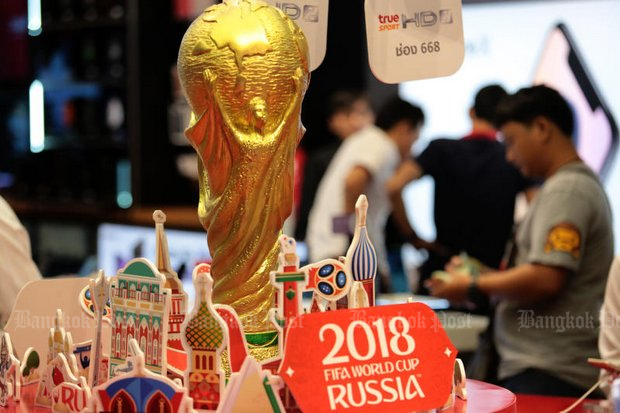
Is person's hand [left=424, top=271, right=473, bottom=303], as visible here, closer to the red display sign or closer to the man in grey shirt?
the man in grey shirt

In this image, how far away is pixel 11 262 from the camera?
225 centimetres

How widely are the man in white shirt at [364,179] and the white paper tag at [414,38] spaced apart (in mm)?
2652

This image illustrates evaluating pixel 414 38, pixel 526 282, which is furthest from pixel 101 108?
pixel 414 38

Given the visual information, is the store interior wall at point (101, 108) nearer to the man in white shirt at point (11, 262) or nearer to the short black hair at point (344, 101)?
the short black hair at point (344, 101)

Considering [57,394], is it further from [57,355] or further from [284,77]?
[284,77]

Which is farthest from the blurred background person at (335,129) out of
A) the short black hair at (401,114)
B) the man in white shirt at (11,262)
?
the man in white shirt at (11,262)

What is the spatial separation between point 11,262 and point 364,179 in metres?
2.45

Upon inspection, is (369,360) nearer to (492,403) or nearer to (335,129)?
(492,403)

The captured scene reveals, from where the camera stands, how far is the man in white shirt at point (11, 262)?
2.22m

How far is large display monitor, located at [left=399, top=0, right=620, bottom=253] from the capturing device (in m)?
4.29

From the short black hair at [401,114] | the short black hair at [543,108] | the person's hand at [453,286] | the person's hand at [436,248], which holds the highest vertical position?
the short black hair at [543,108]

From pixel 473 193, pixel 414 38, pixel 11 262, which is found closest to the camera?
pixel 414 38

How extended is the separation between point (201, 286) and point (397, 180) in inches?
123

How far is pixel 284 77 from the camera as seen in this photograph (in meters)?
1.52
